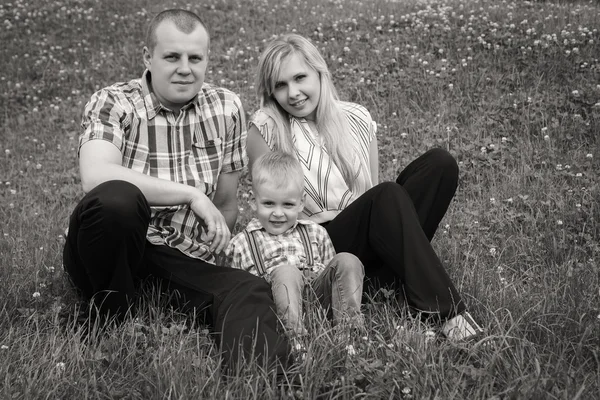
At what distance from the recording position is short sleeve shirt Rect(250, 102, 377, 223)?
12.9 ft

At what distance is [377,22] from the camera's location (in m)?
9.61

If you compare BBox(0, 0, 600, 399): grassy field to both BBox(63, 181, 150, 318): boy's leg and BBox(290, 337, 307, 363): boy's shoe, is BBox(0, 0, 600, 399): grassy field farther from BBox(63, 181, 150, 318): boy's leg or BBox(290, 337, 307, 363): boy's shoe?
BBox(63, 181, 150, 318): boy's leg

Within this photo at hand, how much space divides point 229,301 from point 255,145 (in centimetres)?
130

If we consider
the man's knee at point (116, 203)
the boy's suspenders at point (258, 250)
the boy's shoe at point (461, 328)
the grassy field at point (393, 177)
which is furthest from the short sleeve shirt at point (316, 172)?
the man's knee at point (116, 203)

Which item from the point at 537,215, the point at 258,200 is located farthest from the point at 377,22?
the point at 258,200

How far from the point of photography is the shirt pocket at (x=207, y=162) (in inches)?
144

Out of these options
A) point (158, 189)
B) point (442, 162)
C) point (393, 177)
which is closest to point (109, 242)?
point (158, 189)

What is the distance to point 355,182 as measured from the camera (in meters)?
4.06

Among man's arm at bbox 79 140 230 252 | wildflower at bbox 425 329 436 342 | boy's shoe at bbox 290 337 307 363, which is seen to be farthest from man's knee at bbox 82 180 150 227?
wildflower at bbox 425 329 436 342

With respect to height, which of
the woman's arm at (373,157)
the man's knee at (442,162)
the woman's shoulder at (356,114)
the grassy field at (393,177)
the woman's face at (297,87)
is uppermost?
the woman's face at (297,87)

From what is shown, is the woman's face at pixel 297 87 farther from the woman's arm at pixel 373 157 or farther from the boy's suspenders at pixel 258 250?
the boy's suspenders at pixel 258 250

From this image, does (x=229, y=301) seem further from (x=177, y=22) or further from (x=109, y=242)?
(x=177, y=22)

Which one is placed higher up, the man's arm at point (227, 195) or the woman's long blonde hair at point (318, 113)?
the woman's long blonde hair at point (318, 113)

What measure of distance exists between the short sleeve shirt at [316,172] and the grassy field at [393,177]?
0.72m
